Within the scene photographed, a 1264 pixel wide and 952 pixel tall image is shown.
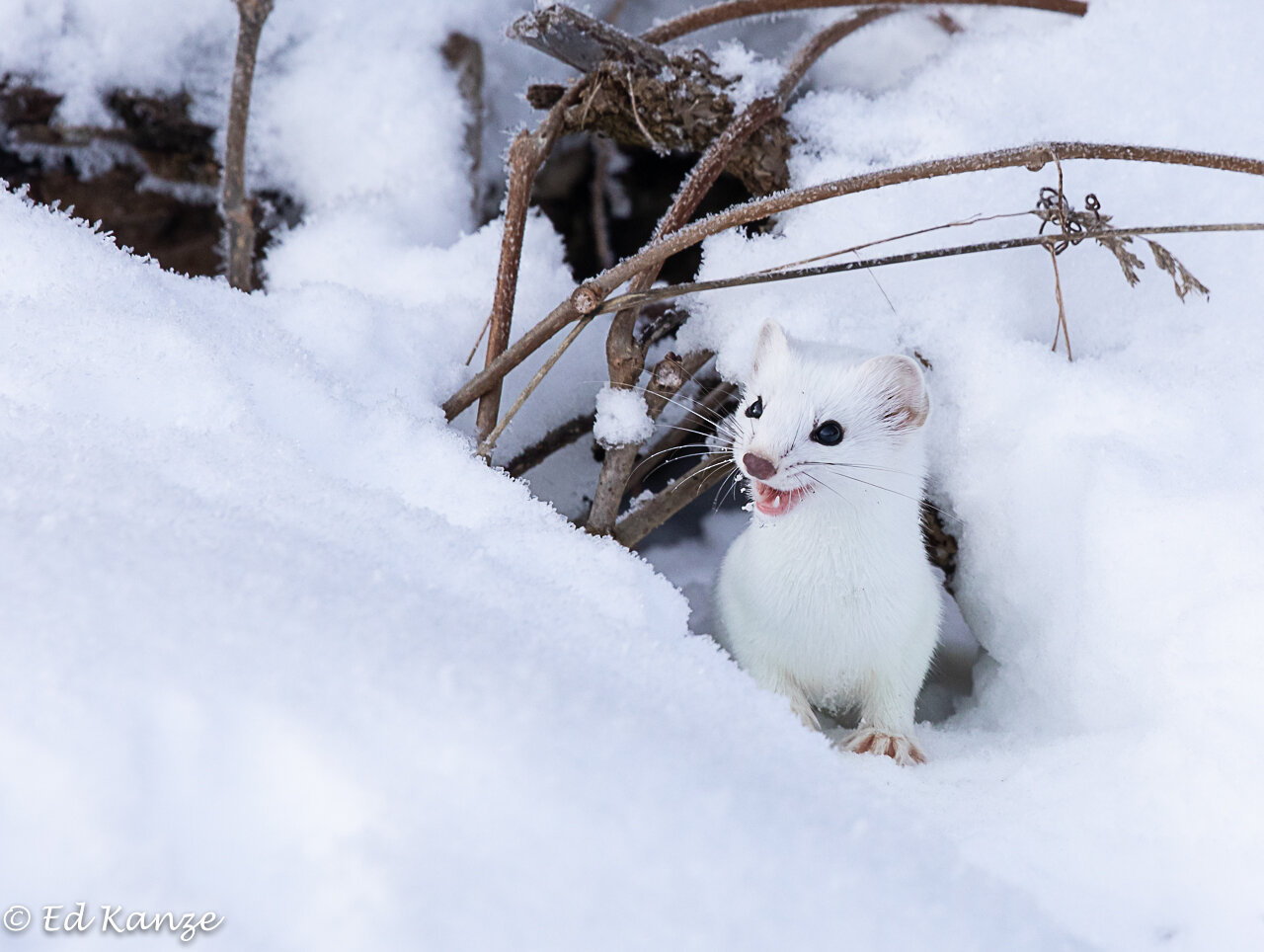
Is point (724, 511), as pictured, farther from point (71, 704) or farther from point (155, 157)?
point (71, 704)

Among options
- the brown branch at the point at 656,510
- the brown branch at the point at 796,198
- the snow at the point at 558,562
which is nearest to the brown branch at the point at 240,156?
the snow at the point at 558,562

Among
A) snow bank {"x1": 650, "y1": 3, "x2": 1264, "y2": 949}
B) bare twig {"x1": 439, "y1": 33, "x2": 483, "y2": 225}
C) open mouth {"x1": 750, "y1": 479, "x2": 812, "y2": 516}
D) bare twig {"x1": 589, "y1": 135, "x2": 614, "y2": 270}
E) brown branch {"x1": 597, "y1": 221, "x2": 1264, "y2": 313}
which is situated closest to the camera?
snow bank {"x1": 650, "y1": 3, "x2": 1264, "y2": 949}

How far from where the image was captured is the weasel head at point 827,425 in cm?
130

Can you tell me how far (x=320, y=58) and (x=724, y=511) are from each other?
4.35 feet

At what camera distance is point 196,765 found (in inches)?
25.5

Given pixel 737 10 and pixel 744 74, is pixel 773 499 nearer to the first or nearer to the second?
pixel 744 74

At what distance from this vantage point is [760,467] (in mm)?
1256

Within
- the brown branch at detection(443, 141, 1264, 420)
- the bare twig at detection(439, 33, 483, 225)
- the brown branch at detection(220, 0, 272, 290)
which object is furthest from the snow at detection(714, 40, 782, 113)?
the brown branch at detection(220, 0, 272, 290)

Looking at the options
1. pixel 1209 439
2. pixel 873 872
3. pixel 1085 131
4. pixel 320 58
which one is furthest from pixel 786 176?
pixel 873 872

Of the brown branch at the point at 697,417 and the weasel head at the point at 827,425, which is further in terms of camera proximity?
the brown branch at the point at 697,417

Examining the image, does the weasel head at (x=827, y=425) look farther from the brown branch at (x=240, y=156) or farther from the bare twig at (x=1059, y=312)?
the brown branch at (x=240, y=156)

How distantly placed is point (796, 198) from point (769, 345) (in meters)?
0.22

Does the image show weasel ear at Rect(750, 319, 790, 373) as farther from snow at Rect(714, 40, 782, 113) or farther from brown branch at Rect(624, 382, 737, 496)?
snow at Rect(714, 40, 782, 113)

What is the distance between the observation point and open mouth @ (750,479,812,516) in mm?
1322
